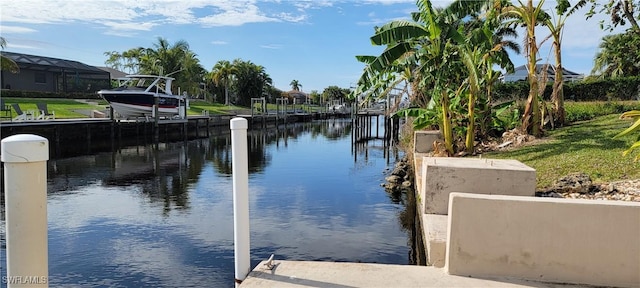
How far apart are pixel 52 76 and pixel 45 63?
2155 millimetres

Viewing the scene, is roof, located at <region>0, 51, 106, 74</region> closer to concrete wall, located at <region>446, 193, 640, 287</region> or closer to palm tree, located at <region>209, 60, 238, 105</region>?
palm tree, located at <region>209, 60, 238, 105</region>

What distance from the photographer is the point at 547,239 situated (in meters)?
4.16

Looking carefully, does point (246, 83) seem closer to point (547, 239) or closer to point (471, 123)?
point (471, 123)

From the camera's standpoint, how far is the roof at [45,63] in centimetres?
4478

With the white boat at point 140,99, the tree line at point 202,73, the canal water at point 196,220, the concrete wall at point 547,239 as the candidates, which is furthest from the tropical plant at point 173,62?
the concrete wall at point 547,239

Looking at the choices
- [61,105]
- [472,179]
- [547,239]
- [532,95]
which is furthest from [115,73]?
[547,239]

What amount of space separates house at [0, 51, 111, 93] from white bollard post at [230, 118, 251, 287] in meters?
47.7

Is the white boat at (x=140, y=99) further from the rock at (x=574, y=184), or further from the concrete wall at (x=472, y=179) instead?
the rock at (x=574, y=184)

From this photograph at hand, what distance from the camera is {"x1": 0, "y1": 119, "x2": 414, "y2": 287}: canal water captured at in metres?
7.79

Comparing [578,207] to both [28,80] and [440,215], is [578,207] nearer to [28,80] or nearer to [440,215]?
[440,215]

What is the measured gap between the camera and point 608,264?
4.11m

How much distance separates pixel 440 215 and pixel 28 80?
51092 mm

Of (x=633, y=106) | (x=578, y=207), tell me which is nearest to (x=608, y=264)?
(x=578, y=207)

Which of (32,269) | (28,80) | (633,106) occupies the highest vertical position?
(28,80)
